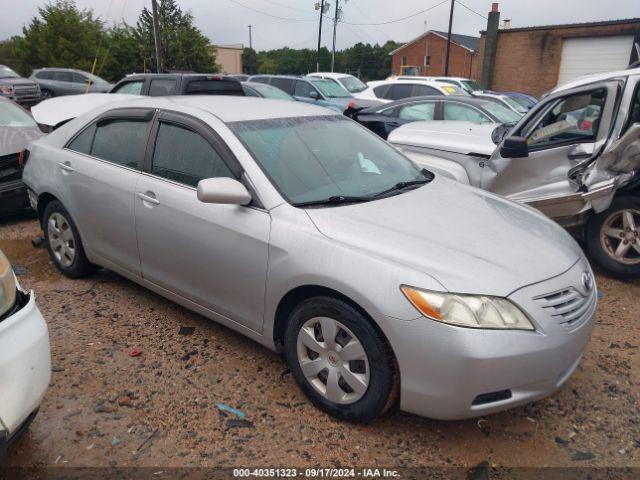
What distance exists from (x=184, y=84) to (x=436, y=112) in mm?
3953

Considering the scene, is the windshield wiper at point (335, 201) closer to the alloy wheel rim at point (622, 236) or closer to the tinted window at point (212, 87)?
the alloy wheel rim at point (622, 236)

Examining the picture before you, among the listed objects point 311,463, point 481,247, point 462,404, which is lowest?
point 311,463

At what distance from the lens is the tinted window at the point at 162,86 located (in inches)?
332

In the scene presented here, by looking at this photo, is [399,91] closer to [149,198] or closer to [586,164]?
[586,164]

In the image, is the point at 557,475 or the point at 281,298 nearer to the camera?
the point at 557,475

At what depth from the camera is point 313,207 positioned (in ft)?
9.50

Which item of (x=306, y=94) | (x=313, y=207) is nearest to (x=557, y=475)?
(x=313, y=207)

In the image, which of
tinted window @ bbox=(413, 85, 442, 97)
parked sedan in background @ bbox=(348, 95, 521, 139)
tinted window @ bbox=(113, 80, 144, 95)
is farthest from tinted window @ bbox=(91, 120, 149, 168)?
tinted window @ bbox=(413, 85, 442, 97)

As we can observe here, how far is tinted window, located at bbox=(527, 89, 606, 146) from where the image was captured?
15.4ft

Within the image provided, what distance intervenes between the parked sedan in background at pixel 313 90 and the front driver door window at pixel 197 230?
33.2 ft

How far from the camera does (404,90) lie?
12.6m

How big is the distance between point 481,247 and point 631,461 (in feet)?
4.08

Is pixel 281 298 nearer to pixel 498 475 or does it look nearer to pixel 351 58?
pixel 498 475

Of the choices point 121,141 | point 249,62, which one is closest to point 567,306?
point 121,141
